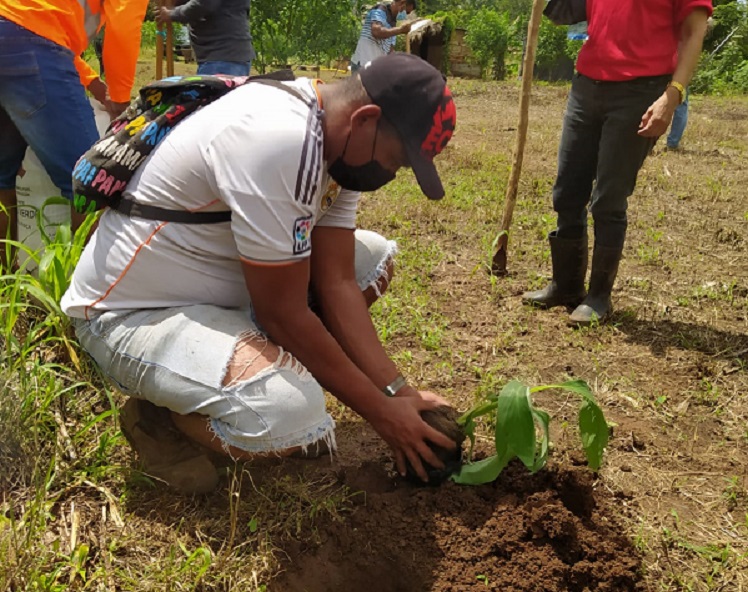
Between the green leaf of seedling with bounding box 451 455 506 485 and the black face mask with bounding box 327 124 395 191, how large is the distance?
31.0 inches

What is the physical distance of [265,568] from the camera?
65.2 inches

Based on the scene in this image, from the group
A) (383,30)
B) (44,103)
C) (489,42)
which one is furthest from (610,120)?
(489,42)

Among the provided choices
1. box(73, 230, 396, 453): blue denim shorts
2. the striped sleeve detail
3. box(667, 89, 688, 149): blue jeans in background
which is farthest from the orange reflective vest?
box(667, 89, 688, 149): blue jeans in background

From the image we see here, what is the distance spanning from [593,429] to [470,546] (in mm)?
441

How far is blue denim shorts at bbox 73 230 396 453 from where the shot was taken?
5.45 feet

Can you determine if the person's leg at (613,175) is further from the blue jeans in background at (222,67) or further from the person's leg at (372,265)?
Result: the blue jeans in background at (222,67)

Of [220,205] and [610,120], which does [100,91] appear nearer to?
[220,205]

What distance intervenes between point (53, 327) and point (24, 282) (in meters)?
0.18

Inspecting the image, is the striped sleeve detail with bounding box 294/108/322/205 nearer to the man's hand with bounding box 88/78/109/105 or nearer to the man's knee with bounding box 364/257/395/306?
the man's knee with bounding box 364/257/395/306

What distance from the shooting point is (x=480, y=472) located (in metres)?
1.85

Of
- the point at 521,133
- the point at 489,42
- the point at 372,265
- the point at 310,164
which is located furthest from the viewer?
the point at 489,42

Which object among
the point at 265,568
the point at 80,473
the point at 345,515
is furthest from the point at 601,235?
the point at 80,473

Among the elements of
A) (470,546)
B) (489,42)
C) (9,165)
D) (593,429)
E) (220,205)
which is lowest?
(489,42)

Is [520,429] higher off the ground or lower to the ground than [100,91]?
lower
